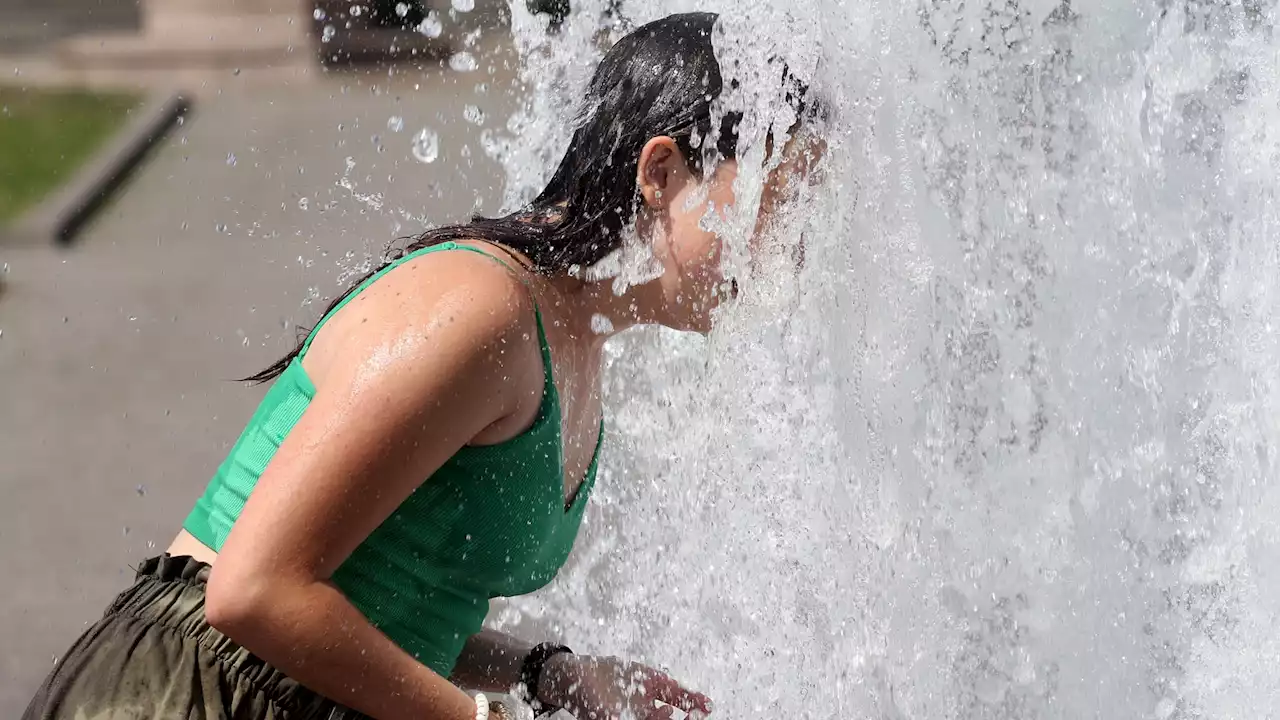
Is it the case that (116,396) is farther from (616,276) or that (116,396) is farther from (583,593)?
(616,276)

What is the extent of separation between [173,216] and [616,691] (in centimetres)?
784

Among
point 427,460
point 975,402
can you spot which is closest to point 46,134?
point 975,402

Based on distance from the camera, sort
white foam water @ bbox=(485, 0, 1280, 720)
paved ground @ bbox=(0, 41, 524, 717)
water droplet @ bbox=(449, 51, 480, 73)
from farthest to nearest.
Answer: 1. water droplet @ bbox=(449, 51, 480, 73)
2. paved ground @ bbox=(0, 41, 524, 717)
3. white foam water @ bbox=(485, 0, 1280, 720)

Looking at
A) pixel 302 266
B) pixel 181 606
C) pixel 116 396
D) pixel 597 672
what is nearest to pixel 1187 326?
pixel 597 672

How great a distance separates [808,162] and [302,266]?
595cm

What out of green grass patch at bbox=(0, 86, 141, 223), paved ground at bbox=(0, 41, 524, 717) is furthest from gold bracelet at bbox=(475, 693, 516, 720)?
green grass patch at bbox=(0, 86, 141, 223)

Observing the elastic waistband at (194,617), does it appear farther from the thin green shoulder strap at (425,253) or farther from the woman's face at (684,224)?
the woman's face at (684,224)

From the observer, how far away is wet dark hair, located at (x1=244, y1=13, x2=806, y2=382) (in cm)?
180

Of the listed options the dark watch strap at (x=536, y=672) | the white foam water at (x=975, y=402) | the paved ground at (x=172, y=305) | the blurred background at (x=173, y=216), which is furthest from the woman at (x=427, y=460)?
the paved ground at (x=172, y=305)

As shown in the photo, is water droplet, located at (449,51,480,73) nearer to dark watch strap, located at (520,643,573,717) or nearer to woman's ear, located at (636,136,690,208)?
dark watch strap, located at (520,643,573,717)

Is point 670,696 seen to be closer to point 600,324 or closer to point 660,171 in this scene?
point 600,324

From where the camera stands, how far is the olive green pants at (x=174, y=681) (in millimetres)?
1507

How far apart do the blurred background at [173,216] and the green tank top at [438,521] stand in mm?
1034

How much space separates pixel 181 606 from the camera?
1563 millimetres
